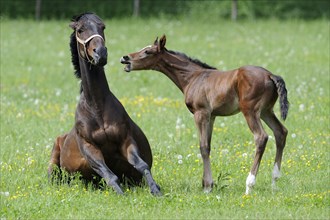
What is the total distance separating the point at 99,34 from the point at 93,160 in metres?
1.30

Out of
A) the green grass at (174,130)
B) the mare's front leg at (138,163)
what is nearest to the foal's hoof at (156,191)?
the mare's front leg at (138,163)

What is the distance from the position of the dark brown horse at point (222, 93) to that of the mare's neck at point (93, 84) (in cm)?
58

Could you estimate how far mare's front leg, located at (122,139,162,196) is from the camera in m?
8.12

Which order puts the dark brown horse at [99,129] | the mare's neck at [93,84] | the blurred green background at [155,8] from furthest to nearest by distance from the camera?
the blurred green background at [155,8]
the mare's neck at [93,84]
the dark brown horse at [99,129]

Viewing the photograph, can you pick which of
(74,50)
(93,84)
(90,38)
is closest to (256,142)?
(93,84)

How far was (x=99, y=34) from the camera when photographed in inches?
333

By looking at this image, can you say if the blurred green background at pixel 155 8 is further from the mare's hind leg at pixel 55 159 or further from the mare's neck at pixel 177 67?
the mare's neck at pixel 177 67

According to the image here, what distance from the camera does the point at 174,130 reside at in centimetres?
1205

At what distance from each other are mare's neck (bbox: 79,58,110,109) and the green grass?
92 cm

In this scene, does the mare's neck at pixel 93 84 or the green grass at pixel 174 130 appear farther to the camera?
the mare's neck at pixel 93 84

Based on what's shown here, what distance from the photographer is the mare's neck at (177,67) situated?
915 centimetres

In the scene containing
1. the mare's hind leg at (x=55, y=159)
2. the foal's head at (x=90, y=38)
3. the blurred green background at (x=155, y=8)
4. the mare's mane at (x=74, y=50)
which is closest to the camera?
the foal's head at (x=90, y=38)

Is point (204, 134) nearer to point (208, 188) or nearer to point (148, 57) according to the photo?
point (208, 188)

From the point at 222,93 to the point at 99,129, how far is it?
1.33 meters
